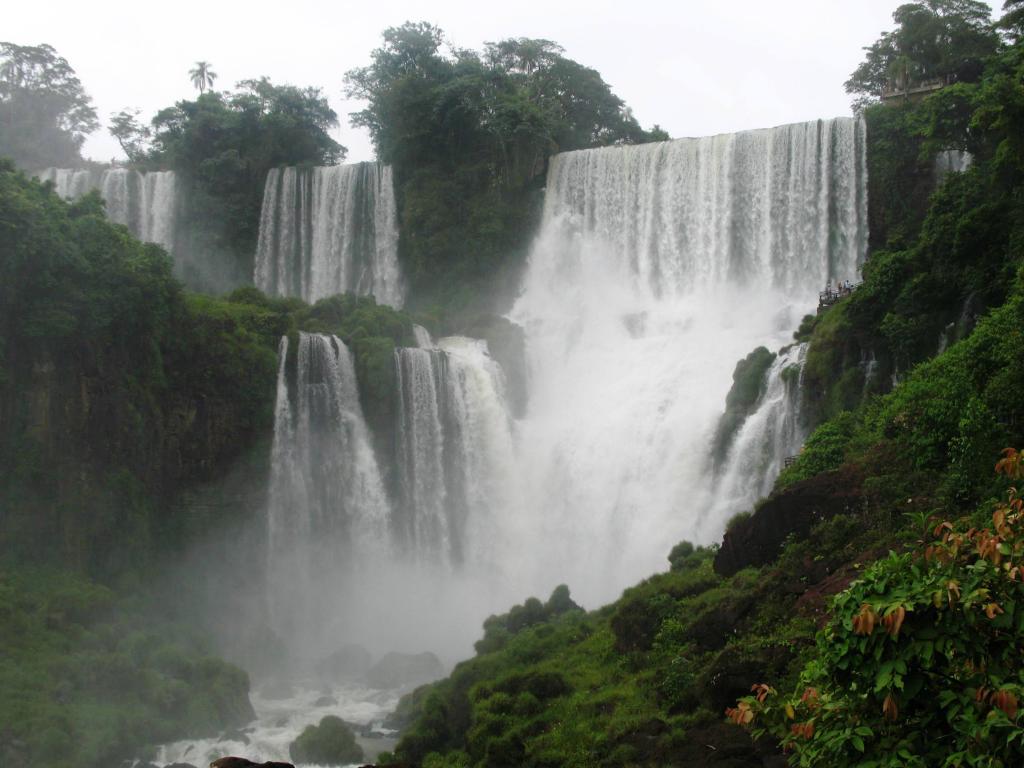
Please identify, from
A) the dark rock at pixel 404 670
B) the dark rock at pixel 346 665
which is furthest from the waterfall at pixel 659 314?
the dark rock at pixel 346 665

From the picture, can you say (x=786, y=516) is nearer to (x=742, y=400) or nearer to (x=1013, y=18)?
(x=742, y=400)

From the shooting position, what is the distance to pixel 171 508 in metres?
27.3

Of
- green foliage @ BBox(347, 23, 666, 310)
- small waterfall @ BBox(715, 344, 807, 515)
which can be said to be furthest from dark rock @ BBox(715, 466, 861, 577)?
green foliage @ BBox(347, 23, 666, 310)

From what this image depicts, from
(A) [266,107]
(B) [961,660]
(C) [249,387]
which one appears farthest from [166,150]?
(B) [961,660]

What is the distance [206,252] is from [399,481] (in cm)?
1949

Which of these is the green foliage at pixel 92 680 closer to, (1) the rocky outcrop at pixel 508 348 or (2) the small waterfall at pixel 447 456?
(2) the small waterfall at pixel 447 456

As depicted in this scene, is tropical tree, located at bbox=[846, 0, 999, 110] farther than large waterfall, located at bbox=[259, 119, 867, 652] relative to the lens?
Yes

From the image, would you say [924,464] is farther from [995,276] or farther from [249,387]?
[249,387]

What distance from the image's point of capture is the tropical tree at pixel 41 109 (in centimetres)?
5419

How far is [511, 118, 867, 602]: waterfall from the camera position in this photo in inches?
1099

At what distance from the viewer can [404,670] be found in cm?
2395

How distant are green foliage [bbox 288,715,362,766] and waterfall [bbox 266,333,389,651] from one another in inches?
374

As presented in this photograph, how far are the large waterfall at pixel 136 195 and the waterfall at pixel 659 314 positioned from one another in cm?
1676

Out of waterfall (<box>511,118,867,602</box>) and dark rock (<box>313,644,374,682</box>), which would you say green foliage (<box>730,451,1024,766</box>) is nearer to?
waterfall (<box>511,118,867,602</box>)
